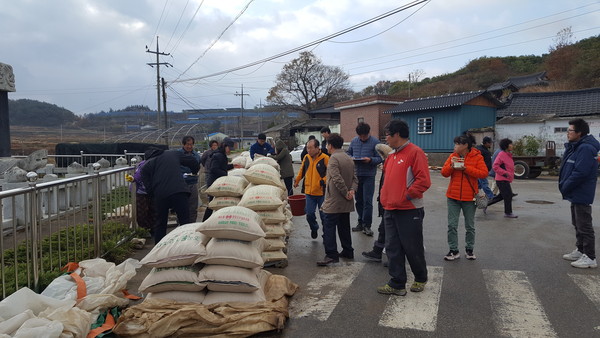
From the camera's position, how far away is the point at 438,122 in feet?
79.1

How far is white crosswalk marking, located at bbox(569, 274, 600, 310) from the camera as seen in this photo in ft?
13.2

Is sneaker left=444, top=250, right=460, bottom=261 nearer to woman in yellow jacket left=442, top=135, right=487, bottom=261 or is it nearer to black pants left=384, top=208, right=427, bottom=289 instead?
woman in yellow jacket left=442, top=135, right=487, bottom=261

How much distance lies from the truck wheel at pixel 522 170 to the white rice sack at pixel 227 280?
15846 mm

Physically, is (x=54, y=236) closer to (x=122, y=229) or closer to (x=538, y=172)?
(x=122, y=229)

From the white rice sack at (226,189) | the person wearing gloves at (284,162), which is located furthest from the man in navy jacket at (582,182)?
the person wearing gloves at (284,162)

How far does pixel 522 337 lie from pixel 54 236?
477cm

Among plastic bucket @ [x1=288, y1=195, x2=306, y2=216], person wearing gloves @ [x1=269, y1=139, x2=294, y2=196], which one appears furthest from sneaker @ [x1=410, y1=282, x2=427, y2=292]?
person wearing gloves @ [x1=269, y1=139, x2=294, y2=196]

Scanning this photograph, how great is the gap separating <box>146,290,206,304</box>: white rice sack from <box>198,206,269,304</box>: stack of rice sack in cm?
7

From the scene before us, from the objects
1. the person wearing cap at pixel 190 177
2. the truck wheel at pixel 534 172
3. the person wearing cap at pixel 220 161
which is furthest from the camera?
the truck wheel at pixel 534 172

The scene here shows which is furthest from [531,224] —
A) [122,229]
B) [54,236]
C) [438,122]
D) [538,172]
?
[438,122]

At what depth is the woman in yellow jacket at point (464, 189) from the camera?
212 inches

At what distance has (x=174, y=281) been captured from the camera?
3.70 m

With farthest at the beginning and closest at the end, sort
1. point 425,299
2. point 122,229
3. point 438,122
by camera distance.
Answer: point 438,122 < point 122,229 < point 425,299

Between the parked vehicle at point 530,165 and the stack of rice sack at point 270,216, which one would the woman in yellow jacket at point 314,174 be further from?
the parked vehicle at point 530,165
